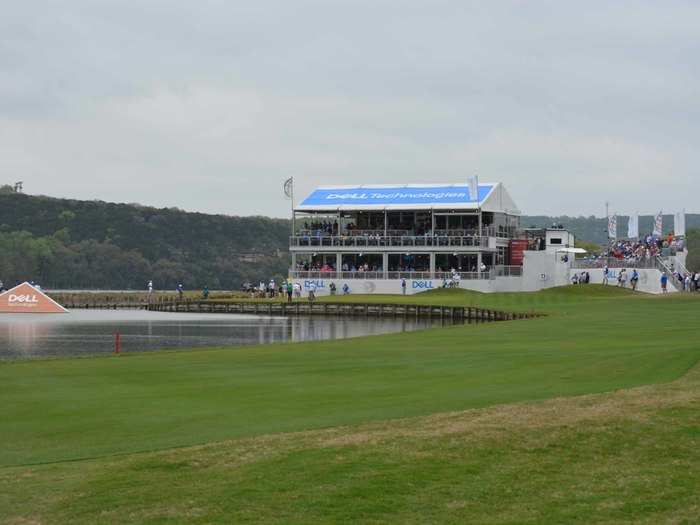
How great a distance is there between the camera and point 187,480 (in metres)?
14.7

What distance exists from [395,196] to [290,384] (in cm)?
8209

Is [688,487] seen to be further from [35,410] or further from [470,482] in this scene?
[35,410]

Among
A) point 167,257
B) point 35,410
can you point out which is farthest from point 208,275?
point 35,410

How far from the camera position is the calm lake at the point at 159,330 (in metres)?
51.6

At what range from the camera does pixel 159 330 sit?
6700 centimetres

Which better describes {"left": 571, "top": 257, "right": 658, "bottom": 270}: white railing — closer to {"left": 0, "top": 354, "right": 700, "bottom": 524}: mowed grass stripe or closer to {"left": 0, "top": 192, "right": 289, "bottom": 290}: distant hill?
{"left": 0, "top": 354, "right": 700, "bottom": 524}: mowed grass stripe

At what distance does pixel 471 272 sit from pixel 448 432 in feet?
272

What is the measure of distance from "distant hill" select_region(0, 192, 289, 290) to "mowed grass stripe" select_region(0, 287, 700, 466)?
409 feet

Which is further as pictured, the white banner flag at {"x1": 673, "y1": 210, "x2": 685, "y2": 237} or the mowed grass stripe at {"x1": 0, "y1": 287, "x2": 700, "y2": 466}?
the white banner flag at {"x1": 673, "y1": 210, "x2": 685, "y2": 237}

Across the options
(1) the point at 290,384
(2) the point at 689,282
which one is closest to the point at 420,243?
(2) the point at 689,282

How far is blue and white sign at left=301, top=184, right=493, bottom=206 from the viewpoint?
104375 millimetres

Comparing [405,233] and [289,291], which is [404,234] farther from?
[289,291]

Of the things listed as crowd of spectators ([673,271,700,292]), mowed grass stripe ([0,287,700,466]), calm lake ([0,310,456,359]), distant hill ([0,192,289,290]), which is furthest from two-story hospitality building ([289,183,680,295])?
distant hill ([0,192,289,290])

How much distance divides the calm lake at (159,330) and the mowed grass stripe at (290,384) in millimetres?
13092
